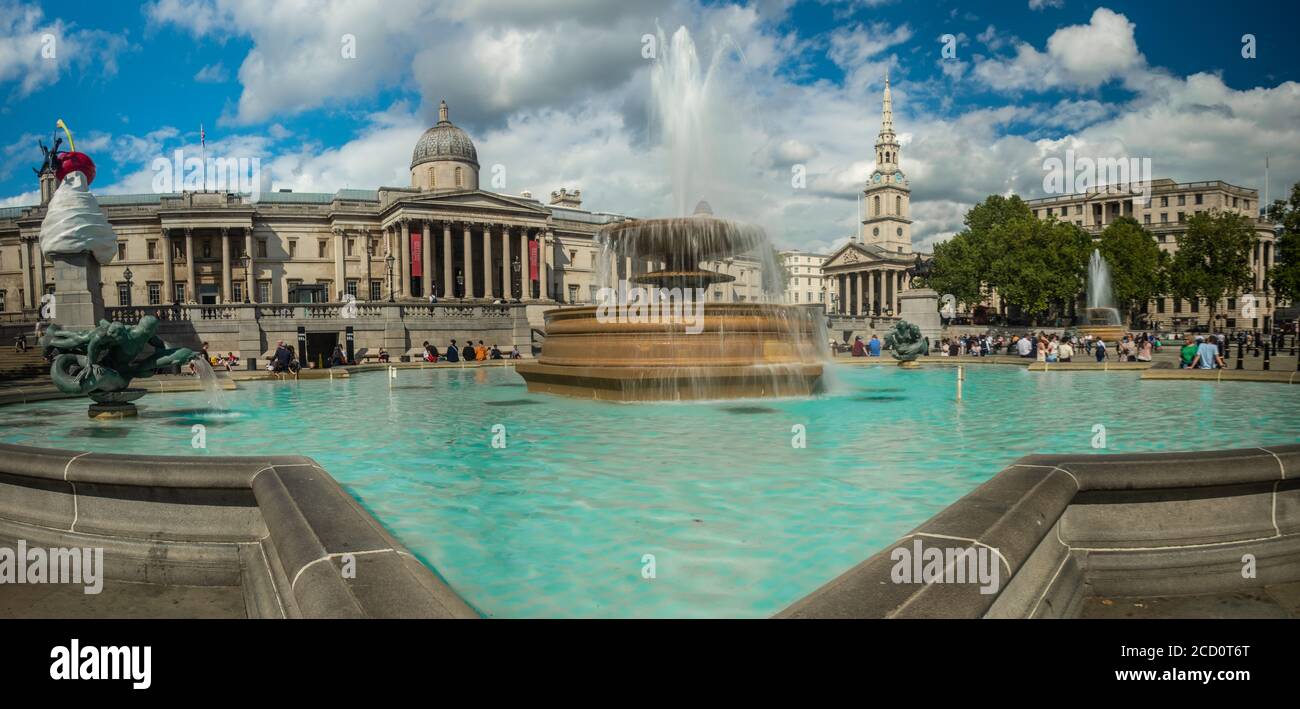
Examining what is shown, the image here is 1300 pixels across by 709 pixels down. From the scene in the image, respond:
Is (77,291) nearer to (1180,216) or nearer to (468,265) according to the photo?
(468,265)

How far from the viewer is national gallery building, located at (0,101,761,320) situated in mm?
66312

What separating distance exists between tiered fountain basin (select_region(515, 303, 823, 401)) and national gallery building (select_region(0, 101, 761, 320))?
170 feet

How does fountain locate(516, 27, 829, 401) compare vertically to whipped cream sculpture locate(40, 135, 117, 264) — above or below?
below

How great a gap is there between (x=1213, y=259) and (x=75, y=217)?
295 feet

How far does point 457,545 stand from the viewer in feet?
15.0

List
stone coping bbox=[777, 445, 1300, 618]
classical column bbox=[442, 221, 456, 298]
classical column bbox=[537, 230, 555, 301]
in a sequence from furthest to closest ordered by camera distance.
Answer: classical column bbox=[537, 230, 555, 301], classical column bbox=[442, 221, 456, 298], stone coping bbox=[777, 445, 1300, 618]

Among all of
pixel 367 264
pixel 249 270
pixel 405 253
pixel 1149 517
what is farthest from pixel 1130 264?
pixel 249 270

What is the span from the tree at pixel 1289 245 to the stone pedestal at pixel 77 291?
57866 millimetres

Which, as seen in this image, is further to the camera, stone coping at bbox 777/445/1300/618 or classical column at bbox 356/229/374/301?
classical column at bbox 356/229/374/301

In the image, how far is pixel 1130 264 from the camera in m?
69.6

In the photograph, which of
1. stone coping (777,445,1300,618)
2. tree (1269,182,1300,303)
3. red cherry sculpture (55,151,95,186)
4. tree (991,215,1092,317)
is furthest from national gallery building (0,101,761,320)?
stone coping (777,445,1300,618)

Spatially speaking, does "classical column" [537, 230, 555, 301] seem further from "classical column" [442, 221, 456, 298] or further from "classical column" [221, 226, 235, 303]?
"classical column" [221, 226, 235, 303]
